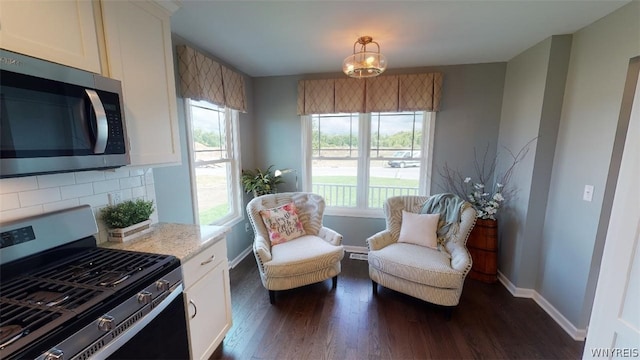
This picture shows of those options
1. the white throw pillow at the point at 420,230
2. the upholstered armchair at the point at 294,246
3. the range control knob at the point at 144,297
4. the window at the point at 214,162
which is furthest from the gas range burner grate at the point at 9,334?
the white throw pillow at the point at 420,230

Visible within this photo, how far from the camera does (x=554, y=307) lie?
2154 millimetres

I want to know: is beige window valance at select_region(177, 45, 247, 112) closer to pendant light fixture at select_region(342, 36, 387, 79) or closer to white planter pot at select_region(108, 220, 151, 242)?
white planter pot at select_region(108, 220, 151, 242)

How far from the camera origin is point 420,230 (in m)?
2.55

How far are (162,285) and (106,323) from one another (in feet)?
0.84

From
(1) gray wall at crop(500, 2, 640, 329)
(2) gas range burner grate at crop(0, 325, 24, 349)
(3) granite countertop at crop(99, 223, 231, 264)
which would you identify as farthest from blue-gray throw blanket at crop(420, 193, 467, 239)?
(2) gas range burner grate at crop(0, 325, 24, 349)

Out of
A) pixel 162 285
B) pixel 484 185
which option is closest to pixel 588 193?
pixel 484 185

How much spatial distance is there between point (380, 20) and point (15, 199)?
91.0 inches

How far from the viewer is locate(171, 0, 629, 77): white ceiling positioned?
1652 millimetres

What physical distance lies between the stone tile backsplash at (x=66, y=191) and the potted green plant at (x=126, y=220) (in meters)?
0.05

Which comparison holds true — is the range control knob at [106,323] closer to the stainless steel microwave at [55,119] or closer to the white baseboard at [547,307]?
the stainless steel microwave at [55,119]

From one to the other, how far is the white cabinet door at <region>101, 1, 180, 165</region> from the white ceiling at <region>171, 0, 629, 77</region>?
0.35 metres

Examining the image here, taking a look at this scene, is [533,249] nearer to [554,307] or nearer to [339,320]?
[554,307]

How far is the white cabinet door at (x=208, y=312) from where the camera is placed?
1426 mm

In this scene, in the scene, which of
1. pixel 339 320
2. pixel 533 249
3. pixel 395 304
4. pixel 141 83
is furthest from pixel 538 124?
pixel 141 83
